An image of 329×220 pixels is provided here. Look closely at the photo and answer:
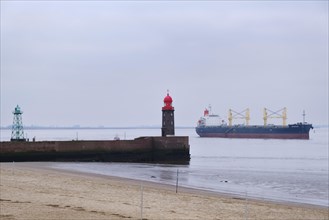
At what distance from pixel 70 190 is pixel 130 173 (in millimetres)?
14414

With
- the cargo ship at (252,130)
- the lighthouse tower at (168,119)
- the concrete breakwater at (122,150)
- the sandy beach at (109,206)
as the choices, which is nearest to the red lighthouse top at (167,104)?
the lighthouse tower at (168,119)

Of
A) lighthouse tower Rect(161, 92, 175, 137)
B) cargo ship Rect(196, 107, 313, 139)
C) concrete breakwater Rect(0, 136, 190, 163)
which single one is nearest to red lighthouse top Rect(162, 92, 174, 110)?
lighthouse tower Rect(161, 92, 175, 137)

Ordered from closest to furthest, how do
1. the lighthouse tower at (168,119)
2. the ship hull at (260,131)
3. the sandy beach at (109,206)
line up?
the sandy beach at (109,206) → the lighthouse tower at (168,119) → the ship hull at (260,131)

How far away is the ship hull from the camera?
119812 mm

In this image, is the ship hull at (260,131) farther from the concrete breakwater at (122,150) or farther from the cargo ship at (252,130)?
the concrete breakwater at (122,150)

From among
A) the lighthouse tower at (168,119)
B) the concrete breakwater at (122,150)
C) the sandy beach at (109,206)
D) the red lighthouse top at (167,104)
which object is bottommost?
the sandy beach at (109,206)

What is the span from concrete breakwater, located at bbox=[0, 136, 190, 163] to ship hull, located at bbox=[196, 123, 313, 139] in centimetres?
8076

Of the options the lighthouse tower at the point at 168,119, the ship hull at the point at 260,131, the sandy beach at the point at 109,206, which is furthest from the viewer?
the ship hull at the point at 260,131

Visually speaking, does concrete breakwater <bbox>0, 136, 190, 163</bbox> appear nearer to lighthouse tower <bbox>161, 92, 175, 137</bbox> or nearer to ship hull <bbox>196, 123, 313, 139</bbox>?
lighthouse tower <bbox>161, 92, 175, 137</bbox>

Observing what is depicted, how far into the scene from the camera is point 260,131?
4828 inches

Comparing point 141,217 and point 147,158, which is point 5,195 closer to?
point 141,217

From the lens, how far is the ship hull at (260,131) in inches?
4717

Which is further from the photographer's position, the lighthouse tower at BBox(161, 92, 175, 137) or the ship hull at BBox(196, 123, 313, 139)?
the ship hull at BBox(196, 123, 313, 139)

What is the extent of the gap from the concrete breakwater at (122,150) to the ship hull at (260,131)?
265ft
